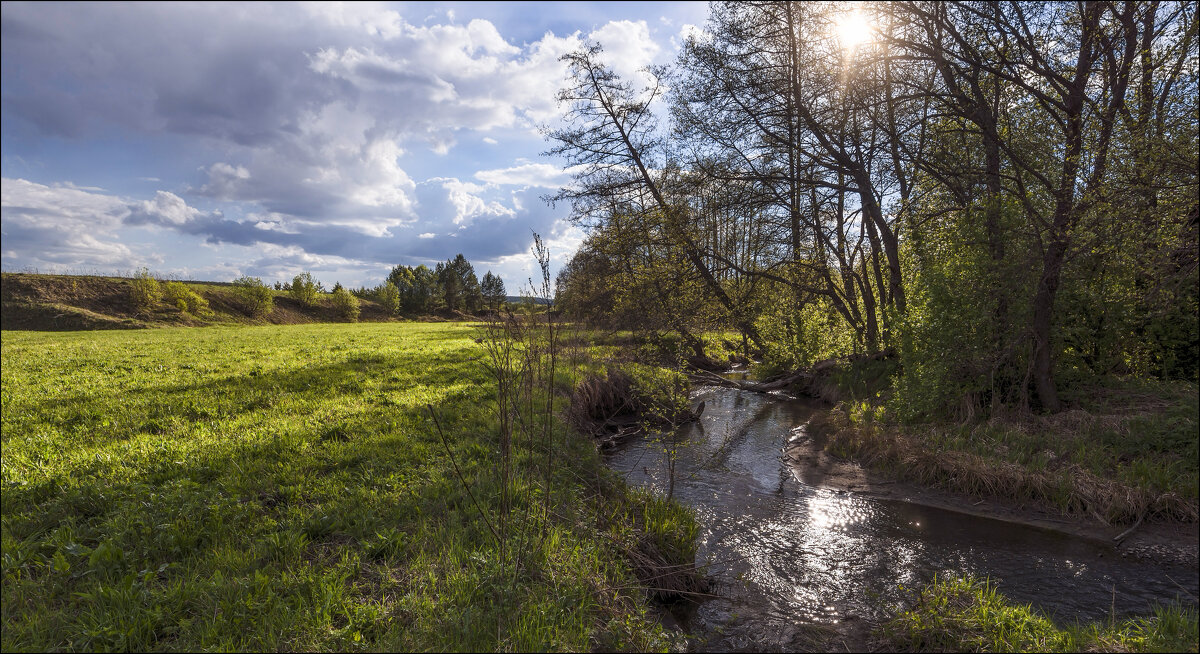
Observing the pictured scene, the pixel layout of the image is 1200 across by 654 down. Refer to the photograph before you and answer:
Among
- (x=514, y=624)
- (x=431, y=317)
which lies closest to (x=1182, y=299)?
(x=514, y=624)

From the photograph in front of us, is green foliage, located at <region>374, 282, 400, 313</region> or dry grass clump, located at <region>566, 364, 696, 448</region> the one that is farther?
green foliage, located at <region>374, 282, 400, 313</region>

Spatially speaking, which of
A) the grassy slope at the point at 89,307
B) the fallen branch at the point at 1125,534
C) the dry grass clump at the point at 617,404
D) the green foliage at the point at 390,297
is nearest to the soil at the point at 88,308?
the grassy slope at the point at 89,307

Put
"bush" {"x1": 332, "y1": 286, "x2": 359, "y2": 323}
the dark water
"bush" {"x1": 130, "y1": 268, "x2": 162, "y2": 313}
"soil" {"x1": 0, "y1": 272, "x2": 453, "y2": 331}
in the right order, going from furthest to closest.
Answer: "bush" {"x1": 332, "y1": 286, "x2": 359, "y2": 323}, "bush" {"x1": 130, "y1": 268, "x2": 162, "y2": 313}, "soil" {"x1": 0, "y1": 272, "x2": 453, "y2": 331}, the dark water

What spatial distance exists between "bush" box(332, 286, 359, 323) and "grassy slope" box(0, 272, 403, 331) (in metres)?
4.69

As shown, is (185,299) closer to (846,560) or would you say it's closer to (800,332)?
(800,332)

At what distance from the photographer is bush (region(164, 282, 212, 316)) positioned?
46469 millimetres

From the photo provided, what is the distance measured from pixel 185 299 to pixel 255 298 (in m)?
6.01

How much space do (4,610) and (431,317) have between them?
221 ft

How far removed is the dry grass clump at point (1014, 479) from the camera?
19.7 feet

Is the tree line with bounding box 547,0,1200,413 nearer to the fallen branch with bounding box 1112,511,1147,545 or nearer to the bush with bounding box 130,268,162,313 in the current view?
the fallen branch with bounding box 1112,511,1147,545

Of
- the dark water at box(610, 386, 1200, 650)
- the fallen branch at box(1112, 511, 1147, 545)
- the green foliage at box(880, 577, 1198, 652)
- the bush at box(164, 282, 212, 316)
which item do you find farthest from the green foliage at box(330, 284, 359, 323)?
the fallen branch at box(1112, 511, 1147, 545)

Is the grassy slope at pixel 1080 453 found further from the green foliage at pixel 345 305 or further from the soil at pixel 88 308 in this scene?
the green foliage at pixel 345 305

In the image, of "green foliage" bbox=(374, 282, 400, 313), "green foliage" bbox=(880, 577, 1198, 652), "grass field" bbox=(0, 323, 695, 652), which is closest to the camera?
"grass field" bbox=(0, 323, 695, 652)

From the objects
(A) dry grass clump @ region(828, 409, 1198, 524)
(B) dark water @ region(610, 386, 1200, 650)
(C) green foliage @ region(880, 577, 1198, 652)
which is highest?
(A) dry grass clump @ region(828, 409, 1198, 524)
